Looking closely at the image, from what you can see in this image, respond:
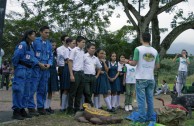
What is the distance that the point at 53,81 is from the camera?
354 inches

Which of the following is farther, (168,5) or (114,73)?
(168,5)

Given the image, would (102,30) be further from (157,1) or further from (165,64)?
(157,1)

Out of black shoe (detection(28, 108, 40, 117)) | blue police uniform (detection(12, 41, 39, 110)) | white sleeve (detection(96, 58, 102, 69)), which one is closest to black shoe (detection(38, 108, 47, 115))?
black shoe (detection(28, 108, 40, 117))

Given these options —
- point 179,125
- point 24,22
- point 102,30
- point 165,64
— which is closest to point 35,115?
point 179,125

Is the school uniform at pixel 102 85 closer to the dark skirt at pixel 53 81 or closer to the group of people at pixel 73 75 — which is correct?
the group of people at pixel 73 75

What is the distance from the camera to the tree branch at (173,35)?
20047mm

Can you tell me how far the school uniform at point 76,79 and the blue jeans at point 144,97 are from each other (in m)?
1.90

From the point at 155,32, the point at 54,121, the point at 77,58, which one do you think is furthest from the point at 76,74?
the point at 155,32

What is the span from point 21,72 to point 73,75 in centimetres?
147

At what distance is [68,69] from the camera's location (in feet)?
29.5

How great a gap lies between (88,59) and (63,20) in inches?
552

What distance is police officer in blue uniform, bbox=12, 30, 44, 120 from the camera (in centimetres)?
745

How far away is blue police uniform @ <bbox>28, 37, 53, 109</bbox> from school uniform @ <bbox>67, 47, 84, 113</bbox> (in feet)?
1.84

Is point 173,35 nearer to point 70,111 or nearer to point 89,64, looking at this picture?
point 89,64
